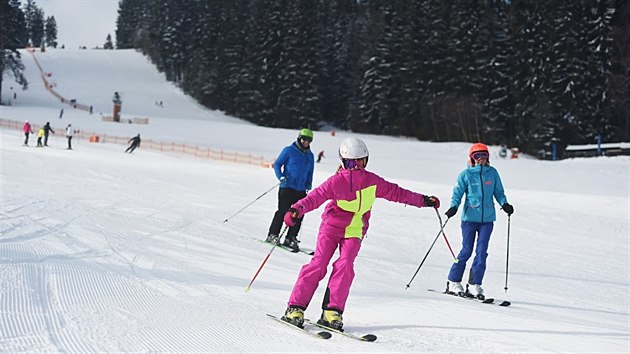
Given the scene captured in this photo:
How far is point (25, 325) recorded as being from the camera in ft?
12.7

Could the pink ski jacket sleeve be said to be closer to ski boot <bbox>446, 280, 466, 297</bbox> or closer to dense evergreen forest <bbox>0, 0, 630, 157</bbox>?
ski boot <bbox>446, 280, 466, 297</bbox>

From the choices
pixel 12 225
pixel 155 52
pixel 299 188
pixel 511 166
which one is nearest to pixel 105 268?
pixel 12 225

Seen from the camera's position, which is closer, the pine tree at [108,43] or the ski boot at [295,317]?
the ski boot at [295,317]

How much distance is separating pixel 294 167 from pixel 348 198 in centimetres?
419

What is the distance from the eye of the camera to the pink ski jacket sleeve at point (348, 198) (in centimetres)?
466

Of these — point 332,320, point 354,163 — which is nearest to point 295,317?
point 332,320

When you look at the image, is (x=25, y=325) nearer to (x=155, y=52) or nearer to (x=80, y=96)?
(x=80, y=96)

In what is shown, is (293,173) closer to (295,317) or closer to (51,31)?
(295,317)

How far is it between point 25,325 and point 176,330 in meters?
0.96

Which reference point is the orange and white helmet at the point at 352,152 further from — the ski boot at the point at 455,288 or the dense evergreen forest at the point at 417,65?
the dense evergreen forest at the point at 417,65

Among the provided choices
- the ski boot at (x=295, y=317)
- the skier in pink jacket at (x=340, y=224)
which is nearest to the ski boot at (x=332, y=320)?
the skier in pink jacket at (x=340, y=224)

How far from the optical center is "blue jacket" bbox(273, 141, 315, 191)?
884cm

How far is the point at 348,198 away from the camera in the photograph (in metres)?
4.69

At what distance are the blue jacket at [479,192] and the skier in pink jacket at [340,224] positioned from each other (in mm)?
2470
